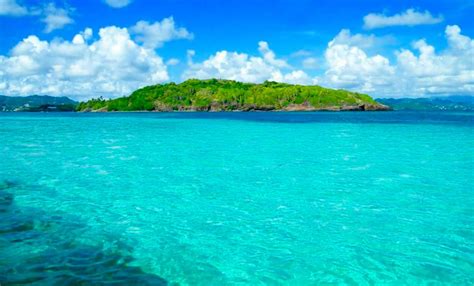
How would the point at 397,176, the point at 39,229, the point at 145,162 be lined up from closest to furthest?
the point at 39,229, the point at 397,176, the point at 145,162

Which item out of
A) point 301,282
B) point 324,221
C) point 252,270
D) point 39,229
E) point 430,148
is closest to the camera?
point 301,282

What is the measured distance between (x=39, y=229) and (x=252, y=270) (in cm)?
871

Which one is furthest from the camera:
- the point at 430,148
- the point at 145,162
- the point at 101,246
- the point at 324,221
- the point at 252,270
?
the point at 430,148

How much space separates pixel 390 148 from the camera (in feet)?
143

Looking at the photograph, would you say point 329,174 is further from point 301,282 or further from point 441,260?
point 301,282

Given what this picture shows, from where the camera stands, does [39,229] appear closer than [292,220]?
Yes

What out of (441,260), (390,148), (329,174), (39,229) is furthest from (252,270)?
(390,148)

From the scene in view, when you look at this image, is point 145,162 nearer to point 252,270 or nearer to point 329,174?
point 329,174

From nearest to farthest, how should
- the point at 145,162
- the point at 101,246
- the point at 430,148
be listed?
the point at 101,246 → the point at 145,162 → the point at 430,148

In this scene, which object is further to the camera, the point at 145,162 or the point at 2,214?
the point at 145,162

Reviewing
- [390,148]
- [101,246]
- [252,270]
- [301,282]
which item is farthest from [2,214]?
[390,148]

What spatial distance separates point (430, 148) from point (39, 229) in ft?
136

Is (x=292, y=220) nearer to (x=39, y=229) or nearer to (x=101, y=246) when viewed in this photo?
(x=101, y=246)

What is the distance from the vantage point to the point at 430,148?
43.3m
